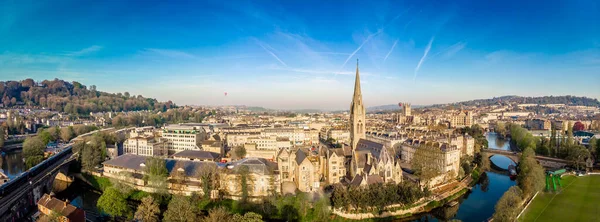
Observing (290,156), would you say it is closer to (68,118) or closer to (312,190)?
(312,190)

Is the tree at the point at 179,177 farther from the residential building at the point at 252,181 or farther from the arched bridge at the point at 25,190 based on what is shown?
the arched bridge at the point at 25,190

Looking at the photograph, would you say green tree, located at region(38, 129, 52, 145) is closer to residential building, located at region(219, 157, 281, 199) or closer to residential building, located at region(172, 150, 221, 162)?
residential building, located at region(172, 150, 221, 162)

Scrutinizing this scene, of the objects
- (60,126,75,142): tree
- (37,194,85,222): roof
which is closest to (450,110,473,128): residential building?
(37,194,85,222): roof

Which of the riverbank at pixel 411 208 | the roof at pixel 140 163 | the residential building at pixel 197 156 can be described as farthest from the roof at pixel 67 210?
the riverbank at pixel 411 208

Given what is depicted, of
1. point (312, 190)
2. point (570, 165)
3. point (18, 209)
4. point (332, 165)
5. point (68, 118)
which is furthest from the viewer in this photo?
point (68, 118)

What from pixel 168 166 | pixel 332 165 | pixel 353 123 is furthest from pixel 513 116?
pixel 168 166
